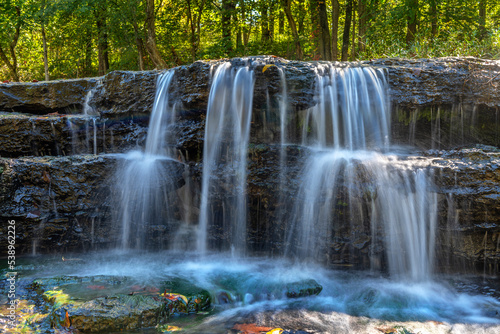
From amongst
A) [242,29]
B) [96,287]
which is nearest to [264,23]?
[242,29]

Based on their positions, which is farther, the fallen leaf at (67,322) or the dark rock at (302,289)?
the dark rock at (302,289)

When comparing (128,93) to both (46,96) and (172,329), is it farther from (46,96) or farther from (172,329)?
(172,329)

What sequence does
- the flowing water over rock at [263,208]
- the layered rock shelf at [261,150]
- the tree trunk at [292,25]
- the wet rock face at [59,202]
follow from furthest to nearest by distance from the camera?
1. the tree trunk at [292,25]
2. the wet rock face at [59,202]
3. the layered rock shelf at [261,150]
4. the flowing water over rock at [263,208]

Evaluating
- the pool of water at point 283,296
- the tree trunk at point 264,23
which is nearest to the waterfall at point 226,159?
the pool of water at point 283,296

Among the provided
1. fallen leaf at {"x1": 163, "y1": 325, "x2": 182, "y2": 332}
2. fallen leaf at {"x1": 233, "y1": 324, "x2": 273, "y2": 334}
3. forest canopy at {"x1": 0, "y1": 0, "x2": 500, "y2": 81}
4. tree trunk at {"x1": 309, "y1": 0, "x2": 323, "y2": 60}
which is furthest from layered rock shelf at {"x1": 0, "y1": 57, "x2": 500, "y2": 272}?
tree trunk at {"x1": 309, "y1": 0, "x2": 323, "y2": 60}

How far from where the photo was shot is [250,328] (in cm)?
334

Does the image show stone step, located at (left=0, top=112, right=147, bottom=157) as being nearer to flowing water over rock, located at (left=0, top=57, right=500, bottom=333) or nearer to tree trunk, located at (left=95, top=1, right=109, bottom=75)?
flowing water over rock, located at (left=0, top=57, right=500, bottom=333)

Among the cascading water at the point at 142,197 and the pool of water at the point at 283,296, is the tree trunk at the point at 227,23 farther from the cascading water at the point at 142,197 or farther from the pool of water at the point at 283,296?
the pool of water at the point at 283,296

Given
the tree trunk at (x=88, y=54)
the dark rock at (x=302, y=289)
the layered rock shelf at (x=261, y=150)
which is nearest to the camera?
the dark rock at (x=302, y=289)

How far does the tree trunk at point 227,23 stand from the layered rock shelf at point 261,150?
7.00 meters

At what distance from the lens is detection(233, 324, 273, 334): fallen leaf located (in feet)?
10.8

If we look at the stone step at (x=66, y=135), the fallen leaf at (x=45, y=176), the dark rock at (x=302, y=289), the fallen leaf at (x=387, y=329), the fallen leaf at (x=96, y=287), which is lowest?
the fallen leaf at (x=387, y=329)

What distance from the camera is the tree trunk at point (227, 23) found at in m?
12.8

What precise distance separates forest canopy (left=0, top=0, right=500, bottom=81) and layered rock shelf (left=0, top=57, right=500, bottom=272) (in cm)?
315
